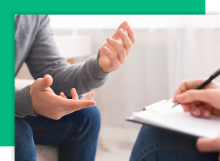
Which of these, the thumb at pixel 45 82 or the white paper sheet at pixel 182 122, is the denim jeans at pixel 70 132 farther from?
the white paper sheet at pixel 182 122

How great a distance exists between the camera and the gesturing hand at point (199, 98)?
A: 0.33 metres

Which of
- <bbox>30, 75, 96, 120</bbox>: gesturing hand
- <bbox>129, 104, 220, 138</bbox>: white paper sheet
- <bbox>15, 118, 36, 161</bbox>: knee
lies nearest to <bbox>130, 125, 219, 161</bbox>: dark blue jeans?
<bbox>129, 104, 220, 138</bbox>: white paper sheet

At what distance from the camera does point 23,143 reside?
19.0 inches

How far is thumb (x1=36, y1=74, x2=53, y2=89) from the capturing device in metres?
0.42

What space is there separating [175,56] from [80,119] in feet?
1.08

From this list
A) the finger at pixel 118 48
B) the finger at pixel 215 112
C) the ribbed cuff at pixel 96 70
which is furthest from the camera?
the ribbed cuff at pixel 96 70

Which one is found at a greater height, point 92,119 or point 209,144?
point 209,144

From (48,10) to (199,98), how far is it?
30 centimetres

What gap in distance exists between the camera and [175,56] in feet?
2.20

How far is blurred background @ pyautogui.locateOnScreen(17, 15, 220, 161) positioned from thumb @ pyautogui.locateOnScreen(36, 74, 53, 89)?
0.23m

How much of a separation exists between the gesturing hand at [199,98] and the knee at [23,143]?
0.33 meters

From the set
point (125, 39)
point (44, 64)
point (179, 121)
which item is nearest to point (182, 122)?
point (179, 121)

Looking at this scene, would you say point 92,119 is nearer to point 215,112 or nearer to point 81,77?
point 81,77

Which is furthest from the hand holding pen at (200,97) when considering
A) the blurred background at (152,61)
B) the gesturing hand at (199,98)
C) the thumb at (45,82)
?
the thumb at (45,82)
